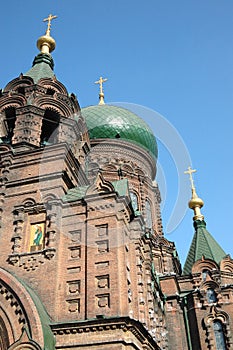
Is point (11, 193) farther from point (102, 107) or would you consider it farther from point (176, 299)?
point (102, 107)

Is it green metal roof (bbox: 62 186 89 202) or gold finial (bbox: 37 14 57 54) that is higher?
gold finial (bbox: 37 14 57 54)

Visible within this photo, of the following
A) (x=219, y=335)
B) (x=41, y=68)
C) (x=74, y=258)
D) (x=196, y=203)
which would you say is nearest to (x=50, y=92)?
(x=41, y=68)

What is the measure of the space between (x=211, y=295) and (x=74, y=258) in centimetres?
732

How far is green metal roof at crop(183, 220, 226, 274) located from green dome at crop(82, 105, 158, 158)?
16.2ft

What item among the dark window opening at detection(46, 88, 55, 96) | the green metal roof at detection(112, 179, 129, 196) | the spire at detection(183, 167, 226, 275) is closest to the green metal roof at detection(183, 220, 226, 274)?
the spire at detection(183, 167, 226, 275)

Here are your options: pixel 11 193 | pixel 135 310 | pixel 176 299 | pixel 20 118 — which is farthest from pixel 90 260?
pixel 176 299

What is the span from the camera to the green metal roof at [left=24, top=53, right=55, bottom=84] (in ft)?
46.3

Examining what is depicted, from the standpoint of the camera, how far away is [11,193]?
10570mm

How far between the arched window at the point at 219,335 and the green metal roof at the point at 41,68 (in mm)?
A: 10186

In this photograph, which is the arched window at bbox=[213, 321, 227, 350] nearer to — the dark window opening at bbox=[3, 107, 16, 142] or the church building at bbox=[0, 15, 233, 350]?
the church building at bbox=[0, 15, 233, 350]

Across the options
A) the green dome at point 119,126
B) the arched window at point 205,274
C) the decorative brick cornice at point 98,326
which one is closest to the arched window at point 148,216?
the green dome at point 119,126

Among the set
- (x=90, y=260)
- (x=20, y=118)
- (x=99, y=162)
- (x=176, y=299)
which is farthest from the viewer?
(x=99, y=162)

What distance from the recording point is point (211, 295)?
14.4 meters

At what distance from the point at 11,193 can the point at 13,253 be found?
186 centimetres
